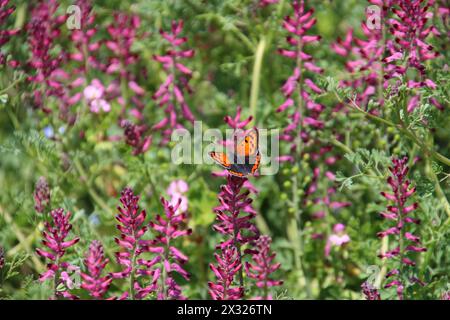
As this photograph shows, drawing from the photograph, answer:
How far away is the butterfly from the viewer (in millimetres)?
2832

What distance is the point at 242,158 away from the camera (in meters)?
2.97

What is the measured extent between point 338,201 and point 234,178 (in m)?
1.62

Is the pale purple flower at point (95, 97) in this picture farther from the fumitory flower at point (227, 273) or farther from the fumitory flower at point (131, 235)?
the fumitory flower at point (227, 273)

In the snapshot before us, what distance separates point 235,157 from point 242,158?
4cm

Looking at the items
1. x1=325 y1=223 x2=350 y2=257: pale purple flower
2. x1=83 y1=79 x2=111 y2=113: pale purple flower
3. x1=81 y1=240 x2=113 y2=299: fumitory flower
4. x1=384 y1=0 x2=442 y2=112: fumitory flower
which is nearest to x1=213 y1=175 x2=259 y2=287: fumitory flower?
x1=81 y1=240 x2=113 y2=299: fumitory flower

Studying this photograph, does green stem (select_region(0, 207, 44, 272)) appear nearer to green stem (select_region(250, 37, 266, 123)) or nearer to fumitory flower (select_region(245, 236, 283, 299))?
fumitory flower (select_region(245, 236, 283, 299))

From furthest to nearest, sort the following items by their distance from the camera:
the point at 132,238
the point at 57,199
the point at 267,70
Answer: the point at 267,70, the point at 57,199, the point at 132,238

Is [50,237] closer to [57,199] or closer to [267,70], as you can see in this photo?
[57,199]

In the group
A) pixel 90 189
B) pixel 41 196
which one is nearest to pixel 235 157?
pixel 41 196

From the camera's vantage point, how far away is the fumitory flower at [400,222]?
9.84 feet

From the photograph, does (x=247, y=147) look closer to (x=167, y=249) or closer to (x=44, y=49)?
(x=167, y=249)

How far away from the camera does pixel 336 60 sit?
478cm

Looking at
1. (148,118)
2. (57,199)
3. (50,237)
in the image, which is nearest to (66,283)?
(50,237)

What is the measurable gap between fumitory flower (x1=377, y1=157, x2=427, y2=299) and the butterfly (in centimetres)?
60
